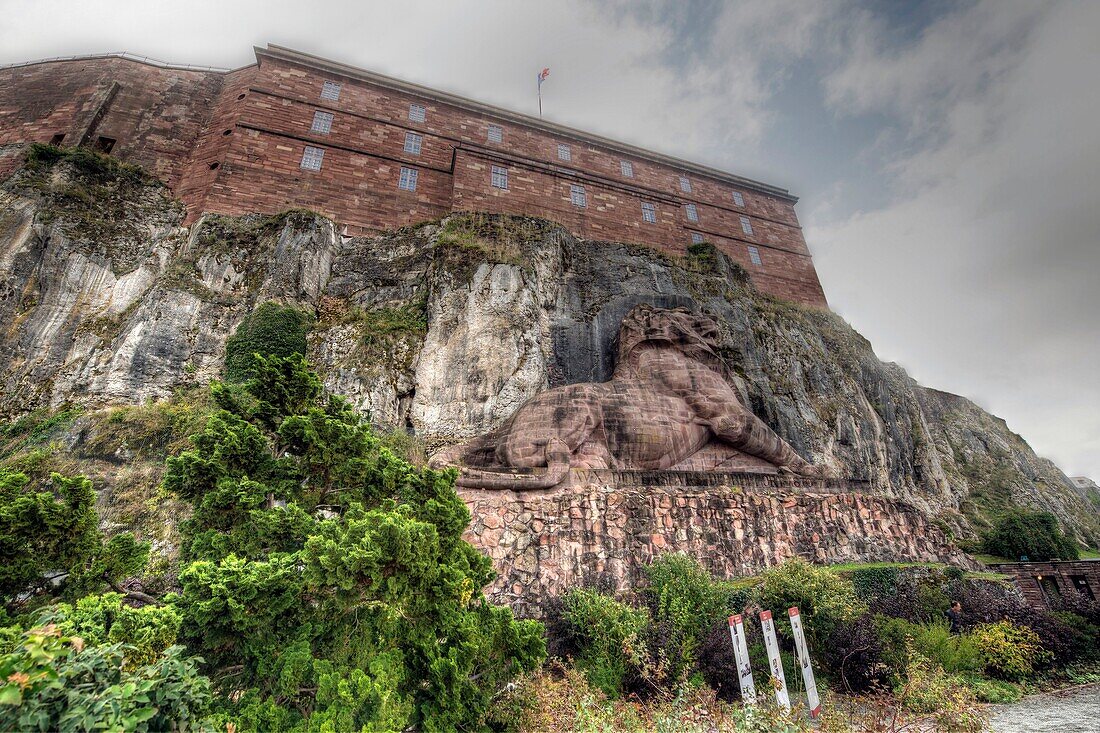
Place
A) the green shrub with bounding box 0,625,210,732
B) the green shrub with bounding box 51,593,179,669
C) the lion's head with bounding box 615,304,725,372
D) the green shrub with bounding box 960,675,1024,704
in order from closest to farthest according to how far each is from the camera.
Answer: the green shrub with bounding box 0,625,210,732 → the green shrub with bounding box 51,593,179,669 → the green shrub with bounding box 960,675,1024,704 → the lion's head with bounding box 615,304,725,372

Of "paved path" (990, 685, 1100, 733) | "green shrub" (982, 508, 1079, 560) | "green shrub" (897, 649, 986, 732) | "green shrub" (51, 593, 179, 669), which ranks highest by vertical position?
"green shrub" (982, 508, 1079, 560)

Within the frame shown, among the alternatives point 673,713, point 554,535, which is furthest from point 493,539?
point 673,713

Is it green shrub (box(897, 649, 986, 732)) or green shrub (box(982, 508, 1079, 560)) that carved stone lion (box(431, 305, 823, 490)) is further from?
green shrub (box(982, 508, 1079, 560))

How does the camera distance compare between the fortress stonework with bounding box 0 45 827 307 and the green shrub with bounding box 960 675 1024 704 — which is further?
the fortress stonework with bounding box 0 45 827 307

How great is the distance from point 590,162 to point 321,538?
25247 millimetres

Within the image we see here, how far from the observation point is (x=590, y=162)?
2562cm

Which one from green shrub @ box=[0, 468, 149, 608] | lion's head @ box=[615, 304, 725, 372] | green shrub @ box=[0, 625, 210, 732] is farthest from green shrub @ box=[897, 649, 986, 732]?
lion's head @ box=[615, 304, 725, 372]

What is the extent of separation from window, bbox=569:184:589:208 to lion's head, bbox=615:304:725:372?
1112 cm

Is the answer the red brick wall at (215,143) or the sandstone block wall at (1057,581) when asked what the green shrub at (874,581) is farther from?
the red brick wall at (215,143)

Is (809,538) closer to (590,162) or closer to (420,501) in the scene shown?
(420,501)

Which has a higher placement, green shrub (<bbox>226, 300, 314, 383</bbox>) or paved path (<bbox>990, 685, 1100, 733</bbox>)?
green shrub (<bbox>226, 300, 314, 383</bbox>)

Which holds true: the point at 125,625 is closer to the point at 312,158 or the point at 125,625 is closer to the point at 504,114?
the point at 312,158

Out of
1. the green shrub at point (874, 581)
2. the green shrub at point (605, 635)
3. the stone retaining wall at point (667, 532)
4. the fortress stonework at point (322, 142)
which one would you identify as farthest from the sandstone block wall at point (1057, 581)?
the fortress stonework at point (322, 142)

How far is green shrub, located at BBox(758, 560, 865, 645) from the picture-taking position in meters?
7.05
